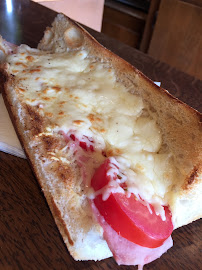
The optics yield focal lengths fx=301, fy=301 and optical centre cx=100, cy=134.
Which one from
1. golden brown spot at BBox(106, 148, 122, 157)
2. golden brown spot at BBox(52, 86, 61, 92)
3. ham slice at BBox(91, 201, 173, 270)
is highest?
golden brown spot at BBox(52, 86, 61, 92)

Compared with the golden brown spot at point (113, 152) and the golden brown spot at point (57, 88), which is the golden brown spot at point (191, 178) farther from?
the golden brown spot at point (57, 88)

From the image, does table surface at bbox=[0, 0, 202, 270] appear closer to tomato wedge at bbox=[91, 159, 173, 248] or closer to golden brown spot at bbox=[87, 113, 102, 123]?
tomato wedge at bbox=[91, 159, 173, 248]

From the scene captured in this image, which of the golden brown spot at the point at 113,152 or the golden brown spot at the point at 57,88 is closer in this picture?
the golden brown spot at the point at 113,152

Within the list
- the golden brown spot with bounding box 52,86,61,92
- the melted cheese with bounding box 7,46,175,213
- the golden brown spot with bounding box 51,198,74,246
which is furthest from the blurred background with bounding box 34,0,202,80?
the golden brown spot with bounding box 51,198,74,246

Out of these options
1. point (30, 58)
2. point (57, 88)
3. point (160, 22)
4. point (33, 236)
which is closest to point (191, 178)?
point (33, 236)

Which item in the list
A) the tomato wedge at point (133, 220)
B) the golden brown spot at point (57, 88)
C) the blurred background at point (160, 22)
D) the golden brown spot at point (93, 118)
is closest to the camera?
the tomato wedge at point (133, 220)

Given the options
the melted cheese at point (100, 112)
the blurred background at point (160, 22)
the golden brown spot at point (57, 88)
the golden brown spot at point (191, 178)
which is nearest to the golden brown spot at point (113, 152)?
the melted cheese at point (100, 112)

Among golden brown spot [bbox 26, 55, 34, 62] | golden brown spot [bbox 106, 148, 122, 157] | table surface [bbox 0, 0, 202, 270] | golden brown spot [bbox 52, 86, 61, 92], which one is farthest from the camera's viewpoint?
golden brown spot [bbox 26, 55, 34, 62]

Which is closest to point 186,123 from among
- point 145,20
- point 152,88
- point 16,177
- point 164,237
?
point 152,88
